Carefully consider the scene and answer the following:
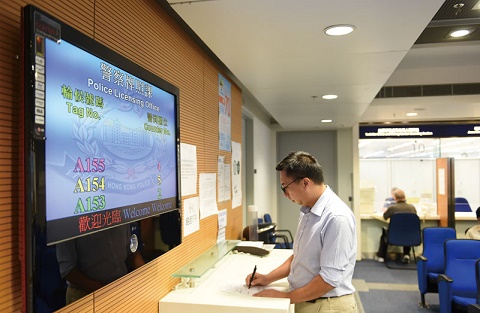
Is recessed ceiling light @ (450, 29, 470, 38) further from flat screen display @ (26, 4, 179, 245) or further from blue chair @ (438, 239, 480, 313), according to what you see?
flat screen display @ (26, 4, 179, 245)

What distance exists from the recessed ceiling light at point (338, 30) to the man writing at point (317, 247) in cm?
72

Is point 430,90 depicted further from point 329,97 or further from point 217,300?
point 217,300

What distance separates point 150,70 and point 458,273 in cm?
362

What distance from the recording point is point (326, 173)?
8.38 meters

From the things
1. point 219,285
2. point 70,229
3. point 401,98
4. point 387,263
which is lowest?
point 387,263

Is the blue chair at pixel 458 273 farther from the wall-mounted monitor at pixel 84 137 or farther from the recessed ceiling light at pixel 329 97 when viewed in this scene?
the wall-mounted monitor at pixel 84 137

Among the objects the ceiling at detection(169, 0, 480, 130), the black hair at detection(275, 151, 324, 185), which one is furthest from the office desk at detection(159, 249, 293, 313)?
the ceiling at detection(169, 0, 480, 130)

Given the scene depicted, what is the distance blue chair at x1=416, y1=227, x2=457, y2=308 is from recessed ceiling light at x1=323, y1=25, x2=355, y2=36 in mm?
3383

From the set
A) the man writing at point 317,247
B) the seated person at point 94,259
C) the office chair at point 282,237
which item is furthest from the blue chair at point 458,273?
the seated person at point 94,259

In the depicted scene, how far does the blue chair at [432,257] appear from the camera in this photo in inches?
183

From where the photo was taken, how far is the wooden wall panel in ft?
3.53

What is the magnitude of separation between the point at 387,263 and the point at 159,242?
20.2 ft

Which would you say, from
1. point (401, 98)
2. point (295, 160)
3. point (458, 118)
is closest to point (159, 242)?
point (295, 160)

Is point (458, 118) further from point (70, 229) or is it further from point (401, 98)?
point (70, 229)
